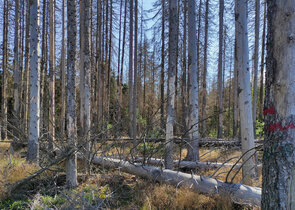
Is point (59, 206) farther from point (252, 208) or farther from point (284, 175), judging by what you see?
point (284, 175)

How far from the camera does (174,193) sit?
13.1ft

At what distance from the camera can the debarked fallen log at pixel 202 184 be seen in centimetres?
340

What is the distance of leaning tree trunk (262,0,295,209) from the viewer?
2.00m

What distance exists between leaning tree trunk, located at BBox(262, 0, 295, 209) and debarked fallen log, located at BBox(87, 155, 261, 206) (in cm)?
142

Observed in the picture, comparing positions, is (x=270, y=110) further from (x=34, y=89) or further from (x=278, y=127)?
(x=34, y=89)

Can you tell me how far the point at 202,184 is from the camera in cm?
391

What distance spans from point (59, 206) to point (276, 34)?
4.20 meters

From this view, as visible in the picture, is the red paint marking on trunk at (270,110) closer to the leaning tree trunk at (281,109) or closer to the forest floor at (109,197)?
the leaning tree trunk at (281,109)

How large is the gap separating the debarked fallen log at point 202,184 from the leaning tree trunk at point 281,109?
1.42 meters

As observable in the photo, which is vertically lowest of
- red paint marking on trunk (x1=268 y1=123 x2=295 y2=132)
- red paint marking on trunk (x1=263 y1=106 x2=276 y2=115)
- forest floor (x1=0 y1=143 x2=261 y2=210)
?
forest floor (x1=0 y1=143 x2=261 y2=210)

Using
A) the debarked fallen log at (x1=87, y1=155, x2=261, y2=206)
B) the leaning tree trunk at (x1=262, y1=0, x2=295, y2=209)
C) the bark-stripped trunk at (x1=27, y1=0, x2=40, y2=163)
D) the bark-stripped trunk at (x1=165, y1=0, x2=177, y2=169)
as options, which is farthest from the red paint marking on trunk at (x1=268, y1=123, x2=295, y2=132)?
the bark-stripped trunk at (x1=27, y1=0, x2=40, y2=163)

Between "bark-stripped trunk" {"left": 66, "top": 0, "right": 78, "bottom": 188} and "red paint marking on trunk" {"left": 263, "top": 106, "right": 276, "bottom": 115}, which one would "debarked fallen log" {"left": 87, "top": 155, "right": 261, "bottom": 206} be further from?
"red paint marking on trunk" {"left": 263, "top": 106, "right": 276, "bottom": 115}

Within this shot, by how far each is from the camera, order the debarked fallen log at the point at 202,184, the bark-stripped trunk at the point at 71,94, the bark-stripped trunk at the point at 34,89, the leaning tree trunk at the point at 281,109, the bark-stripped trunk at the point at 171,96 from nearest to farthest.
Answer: the leaning tree trunk at the point at 281,109, the debarked fallen log at the point at 202,184, the bark-stripped trunk at the point at 71,94, the bark-stripped trunk at the point at 171,96, the bark-stripped trunk at the point at 34,89

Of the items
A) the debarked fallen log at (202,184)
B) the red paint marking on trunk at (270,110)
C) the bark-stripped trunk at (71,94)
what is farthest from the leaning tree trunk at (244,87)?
the bark-stripped trunk at (71,94)
